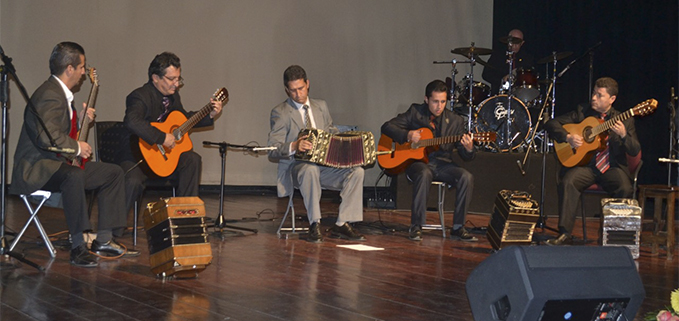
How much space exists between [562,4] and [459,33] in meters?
1.50

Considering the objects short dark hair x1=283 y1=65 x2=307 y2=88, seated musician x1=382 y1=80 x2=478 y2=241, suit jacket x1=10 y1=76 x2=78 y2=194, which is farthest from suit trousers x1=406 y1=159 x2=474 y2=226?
suit jacket x1=10 y1=76 x2=78 y2=194

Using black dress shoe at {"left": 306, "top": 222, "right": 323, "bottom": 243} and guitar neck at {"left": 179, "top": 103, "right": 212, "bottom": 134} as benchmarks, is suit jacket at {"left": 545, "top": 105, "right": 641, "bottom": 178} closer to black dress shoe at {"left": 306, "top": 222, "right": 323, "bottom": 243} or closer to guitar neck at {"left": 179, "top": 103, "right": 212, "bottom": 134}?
black dress shoe at {"left": 306, "top": 222, "right": 323, "bottom": 243}

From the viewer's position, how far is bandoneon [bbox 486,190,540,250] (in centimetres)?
510

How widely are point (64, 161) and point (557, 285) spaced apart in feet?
10.5

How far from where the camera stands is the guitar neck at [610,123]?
542cm

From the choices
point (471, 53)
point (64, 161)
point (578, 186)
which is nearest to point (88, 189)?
point (64, 161)

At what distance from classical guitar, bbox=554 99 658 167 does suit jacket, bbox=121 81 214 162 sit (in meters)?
2.83

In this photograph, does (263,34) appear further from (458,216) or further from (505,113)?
(458,216)

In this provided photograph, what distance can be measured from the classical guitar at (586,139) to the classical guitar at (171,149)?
268cm

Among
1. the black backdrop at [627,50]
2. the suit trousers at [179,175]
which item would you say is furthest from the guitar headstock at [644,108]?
the black backdrop at [627,50]

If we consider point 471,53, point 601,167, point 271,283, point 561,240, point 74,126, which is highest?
point 471,53

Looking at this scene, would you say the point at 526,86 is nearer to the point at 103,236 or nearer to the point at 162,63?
the point at 162,63

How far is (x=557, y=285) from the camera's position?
1985 mm

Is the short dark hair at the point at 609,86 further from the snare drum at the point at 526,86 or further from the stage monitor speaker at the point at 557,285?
the stage monitor speaker at the point at 557,285
